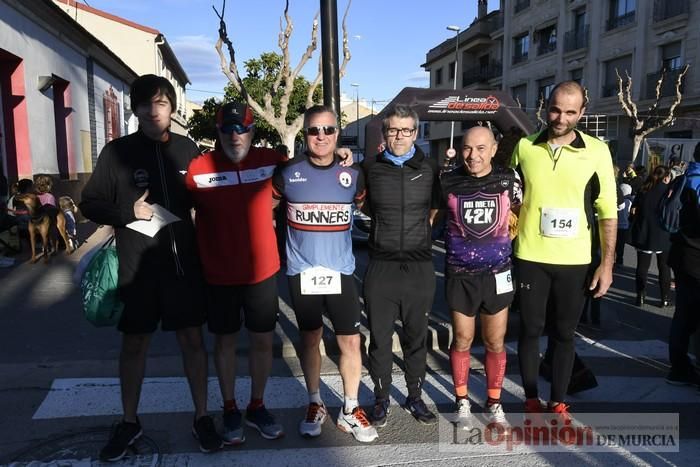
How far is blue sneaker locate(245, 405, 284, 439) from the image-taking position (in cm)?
311

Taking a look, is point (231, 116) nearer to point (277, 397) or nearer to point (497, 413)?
point (277, 397)

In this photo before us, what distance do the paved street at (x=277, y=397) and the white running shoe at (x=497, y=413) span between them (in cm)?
22

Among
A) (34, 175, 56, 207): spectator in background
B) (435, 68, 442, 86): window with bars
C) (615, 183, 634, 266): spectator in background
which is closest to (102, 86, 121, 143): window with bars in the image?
(34, 175, 56, 207): spectator in background

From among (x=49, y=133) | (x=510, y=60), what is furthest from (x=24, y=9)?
(x=510, y=60)

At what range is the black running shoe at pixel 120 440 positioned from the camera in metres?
2.83

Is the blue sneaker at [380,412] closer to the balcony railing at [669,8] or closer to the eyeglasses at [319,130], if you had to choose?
the eyeglasses at [319,130]

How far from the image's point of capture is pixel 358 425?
3158 millimetres

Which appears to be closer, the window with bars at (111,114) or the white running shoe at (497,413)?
the white running shoe at (497,413)

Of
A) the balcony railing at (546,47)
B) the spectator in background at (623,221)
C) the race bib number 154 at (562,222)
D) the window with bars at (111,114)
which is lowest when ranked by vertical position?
the spectator in background at (623,221)

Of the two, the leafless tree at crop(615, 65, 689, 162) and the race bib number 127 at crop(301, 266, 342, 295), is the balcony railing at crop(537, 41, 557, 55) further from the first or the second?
the race bib number 127 at crop(301, 266, 342, 295)

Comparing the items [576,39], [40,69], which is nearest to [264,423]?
[40,69]

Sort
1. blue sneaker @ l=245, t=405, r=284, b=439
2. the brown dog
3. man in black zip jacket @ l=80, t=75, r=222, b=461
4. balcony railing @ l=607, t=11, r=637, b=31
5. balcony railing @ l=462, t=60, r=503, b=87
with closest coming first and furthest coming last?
1. man in black zip jacket @ l=80, t=75, r=222, b=461
2. blue sneaker @ l=245, t=405, r=284, b=439
3. the brown dog
4. balcony railing @ l=607, t=11, r=637, b=31
5. balcony railing @ l=462, t=60, r=503, b=87

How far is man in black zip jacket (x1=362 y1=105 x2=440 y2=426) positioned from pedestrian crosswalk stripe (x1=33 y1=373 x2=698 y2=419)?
1.96 feet

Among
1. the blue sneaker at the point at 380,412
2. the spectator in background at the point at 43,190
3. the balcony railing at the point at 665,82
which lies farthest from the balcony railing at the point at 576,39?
the blue sneaker at the point at 380,412
